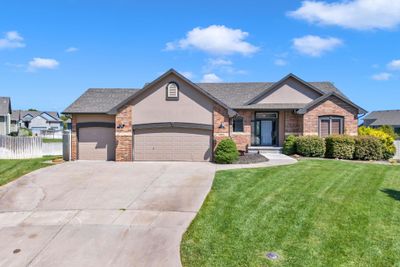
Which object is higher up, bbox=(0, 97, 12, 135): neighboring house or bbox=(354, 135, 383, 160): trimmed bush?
bbox=(0, 97, 12, 135): neighboring house

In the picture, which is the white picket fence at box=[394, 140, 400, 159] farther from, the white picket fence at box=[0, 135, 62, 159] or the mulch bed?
the white picket fence at box=[0, 135, 62, 159]

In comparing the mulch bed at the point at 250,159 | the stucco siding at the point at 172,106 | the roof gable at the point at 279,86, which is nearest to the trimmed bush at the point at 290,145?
the mulch bed at the point at 250,159

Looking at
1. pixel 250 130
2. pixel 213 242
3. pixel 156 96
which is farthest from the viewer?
pixel 250 130

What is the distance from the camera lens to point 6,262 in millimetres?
6258

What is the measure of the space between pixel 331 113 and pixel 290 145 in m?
3.82

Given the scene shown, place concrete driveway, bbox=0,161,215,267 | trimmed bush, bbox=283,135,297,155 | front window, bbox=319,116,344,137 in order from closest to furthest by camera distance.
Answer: concrete driveway, bbox=0,161,215,267, trimmed bush, bbox=283,135,297,155, front window, bbox=319,116,344,137

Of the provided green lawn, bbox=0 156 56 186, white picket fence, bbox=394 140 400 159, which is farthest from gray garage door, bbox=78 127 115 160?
white picket fence, bbox=394 140 400 159

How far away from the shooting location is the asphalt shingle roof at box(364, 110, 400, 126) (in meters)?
51.5

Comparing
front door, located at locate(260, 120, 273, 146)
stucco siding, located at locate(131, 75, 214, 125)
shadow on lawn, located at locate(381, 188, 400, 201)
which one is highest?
stucco siding, located at locate(131, 75, 214, 125)

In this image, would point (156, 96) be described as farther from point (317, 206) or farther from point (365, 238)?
point (365, 238)

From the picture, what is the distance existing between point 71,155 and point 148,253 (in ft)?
50.4

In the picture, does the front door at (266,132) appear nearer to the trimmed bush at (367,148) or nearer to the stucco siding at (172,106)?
the trimmed bush at (367,148)

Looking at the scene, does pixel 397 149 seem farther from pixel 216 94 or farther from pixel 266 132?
pixel 216 94

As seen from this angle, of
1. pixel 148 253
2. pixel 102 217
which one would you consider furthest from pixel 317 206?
pixel 102 217
